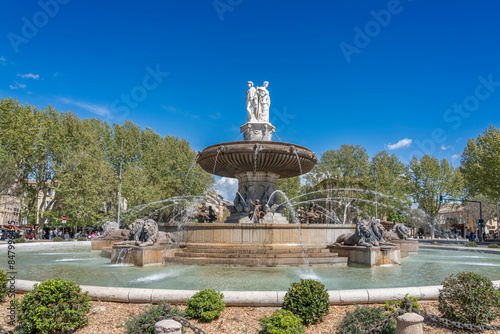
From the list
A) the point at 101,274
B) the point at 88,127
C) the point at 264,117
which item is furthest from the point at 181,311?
the point at 88,127

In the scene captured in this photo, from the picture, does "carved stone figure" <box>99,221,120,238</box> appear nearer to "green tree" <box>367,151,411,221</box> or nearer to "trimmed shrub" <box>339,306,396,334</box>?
"trimmed shrub" <box>339,306,396,334</box>

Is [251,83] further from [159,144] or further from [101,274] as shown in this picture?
[159,144]

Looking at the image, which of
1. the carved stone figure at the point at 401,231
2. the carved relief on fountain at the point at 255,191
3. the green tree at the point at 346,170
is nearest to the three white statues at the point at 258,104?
the carved relief on fountain at the point at 255,191

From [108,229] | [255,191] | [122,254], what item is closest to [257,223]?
[255,191]

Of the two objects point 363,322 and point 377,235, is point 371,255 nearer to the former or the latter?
point 377,235

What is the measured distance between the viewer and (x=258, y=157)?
15.3m

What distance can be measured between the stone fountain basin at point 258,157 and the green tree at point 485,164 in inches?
1061

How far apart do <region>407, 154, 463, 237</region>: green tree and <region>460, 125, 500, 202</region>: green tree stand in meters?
6.50

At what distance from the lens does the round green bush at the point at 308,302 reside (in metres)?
→ 5.21

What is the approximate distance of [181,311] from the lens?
5355mm

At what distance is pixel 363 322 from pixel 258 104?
15.4 metres

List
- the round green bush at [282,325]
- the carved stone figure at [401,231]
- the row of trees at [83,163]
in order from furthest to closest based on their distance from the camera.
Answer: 1. the row of trees at [83,163]
2. the carved stone figure at [401,231]
3. the round green bush at [282,325]

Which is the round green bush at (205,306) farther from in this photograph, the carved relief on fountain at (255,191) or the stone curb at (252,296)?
the carved relief on fountain at (255,191)

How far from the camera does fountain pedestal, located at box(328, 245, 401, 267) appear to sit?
1088 centimetres
